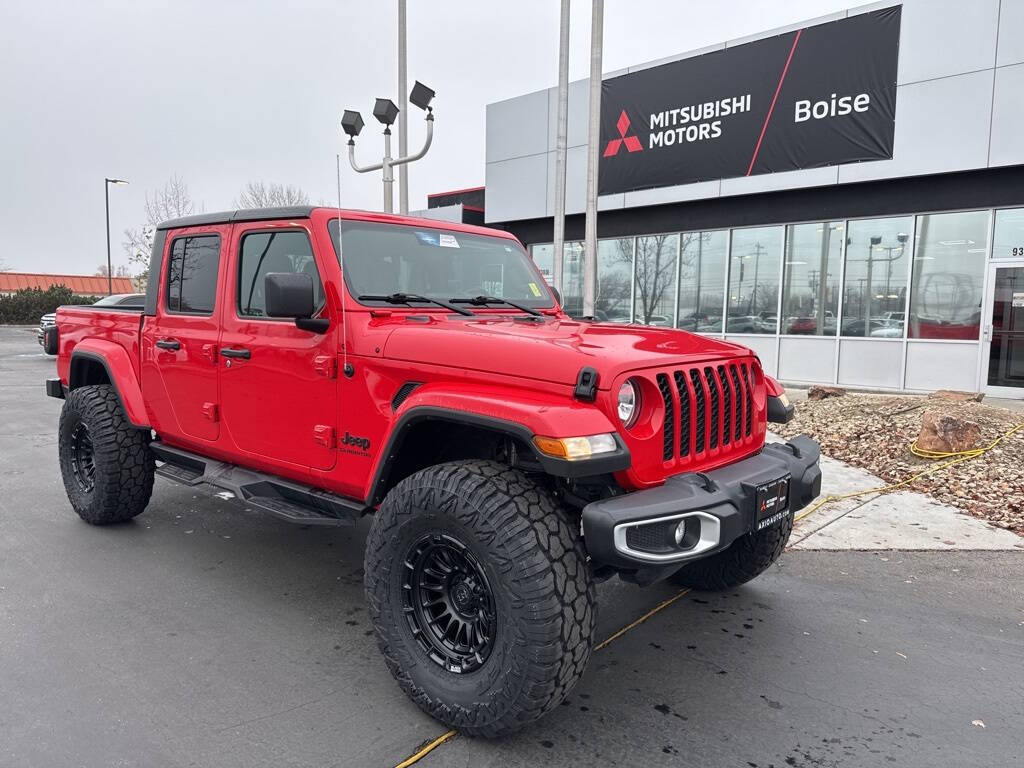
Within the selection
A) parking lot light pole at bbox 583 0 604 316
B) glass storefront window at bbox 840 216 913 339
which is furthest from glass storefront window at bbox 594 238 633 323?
parking lot light pole at bbox 583 0 604 316

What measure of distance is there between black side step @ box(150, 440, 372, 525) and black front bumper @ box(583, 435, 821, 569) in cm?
127

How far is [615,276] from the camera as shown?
637 inches

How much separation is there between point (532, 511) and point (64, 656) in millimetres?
2281

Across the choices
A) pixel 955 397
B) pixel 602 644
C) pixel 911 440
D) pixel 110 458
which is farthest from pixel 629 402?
pixel 955 397

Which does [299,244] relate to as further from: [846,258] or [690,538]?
[846,258]

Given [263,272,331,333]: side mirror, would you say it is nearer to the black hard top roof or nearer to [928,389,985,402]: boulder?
the black hard top roof

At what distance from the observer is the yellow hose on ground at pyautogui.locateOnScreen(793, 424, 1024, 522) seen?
6.01 metres

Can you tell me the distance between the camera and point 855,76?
12.0 metres

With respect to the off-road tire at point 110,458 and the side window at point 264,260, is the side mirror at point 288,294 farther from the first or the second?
the off-road tire at point 110,458

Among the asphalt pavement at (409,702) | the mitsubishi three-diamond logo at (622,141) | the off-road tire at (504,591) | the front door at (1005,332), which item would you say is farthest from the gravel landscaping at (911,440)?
the mitsubishi three-diamond logo at (622,141)

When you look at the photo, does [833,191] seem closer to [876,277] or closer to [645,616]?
[876,277]

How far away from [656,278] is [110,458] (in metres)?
12.4

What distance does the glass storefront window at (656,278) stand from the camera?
49.6 ft

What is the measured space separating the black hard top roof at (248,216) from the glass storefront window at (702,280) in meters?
11.5
